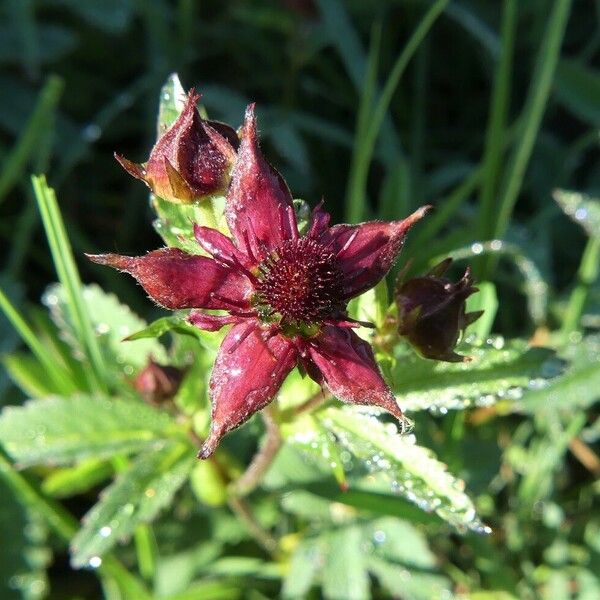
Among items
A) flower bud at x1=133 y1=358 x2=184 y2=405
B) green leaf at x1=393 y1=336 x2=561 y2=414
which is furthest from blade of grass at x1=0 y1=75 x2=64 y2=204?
green leaf at x1=393 y1=336 x2=561 y2=414

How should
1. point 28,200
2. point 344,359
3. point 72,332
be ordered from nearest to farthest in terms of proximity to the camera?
point 344,359 < point 72,332 < point 28,200

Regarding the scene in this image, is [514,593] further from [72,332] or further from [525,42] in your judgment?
[525,42]

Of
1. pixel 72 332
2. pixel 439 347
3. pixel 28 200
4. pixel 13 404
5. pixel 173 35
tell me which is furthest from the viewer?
pixel 173 35

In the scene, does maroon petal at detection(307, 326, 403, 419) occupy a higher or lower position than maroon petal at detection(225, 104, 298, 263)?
lower

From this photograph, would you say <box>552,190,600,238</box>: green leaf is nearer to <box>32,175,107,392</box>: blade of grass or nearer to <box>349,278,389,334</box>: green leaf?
<box>349,278,389,334</box>: green leaf

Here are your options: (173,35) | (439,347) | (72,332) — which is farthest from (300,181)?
(439,347)
